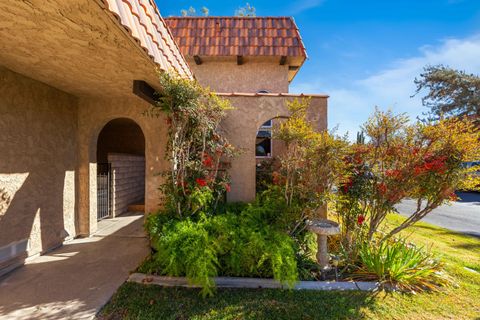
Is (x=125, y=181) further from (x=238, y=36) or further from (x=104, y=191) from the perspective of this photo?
(x=238, y=36)

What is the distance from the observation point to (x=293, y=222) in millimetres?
4914

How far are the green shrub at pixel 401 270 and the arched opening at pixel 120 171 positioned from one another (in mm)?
9101

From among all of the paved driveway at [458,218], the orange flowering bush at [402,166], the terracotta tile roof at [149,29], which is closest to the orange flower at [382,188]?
the orange flowering bush at [402,166]

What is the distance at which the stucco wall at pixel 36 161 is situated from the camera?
4.67 m

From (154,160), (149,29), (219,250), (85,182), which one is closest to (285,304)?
(219,250)

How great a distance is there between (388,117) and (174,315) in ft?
18.6

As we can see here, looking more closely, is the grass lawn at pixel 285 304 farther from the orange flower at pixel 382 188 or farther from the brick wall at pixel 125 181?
the brick wall at pixel 125 181

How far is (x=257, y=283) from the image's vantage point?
14.1 ft

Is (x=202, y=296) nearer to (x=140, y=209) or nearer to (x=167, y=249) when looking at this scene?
(x=167, y=249)

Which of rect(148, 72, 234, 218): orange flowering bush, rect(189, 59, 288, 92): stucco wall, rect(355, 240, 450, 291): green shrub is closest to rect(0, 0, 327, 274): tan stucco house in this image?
rect(189, 59, 288, 92): stucco wall

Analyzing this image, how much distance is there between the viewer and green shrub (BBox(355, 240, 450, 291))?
4438 mm

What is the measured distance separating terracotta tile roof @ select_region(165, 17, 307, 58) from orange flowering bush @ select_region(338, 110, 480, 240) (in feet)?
18.1

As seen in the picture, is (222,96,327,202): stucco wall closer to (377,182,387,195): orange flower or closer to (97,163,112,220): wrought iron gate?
(377,182,387,195): orange flower

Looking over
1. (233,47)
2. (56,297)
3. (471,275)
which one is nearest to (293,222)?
(471,275)
